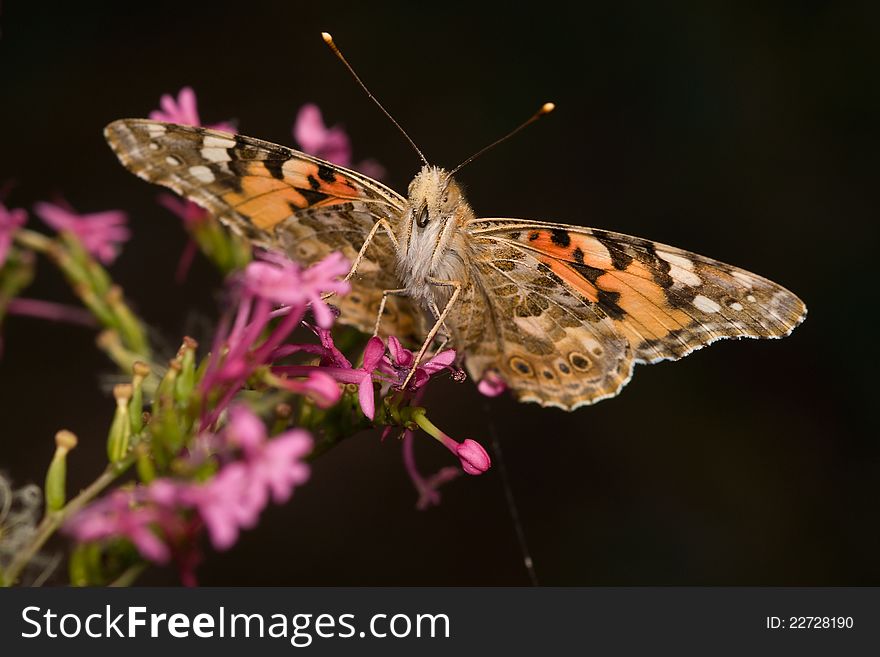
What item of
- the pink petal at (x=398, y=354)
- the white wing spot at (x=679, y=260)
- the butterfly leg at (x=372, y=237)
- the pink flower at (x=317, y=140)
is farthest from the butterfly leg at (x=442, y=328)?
the pink flower at (x=317, y=140)

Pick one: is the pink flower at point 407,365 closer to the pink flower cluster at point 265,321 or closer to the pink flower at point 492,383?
the pink flower cluster at point 265,321

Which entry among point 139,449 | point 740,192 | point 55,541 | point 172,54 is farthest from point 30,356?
point 740,192

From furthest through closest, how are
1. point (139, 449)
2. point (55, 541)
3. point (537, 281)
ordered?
point (55, 541) → point (537, 281) → point (139, 449)

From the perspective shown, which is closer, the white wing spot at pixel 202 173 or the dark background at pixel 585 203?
the white wing spot at pixel 202 173

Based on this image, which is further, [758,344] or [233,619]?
[758,344]

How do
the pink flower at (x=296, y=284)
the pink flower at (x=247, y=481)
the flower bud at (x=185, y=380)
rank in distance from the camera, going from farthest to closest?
the flower bud at (x=185, y=380)
the pink flower at (x=296, y=284)
the pink flower at (x=247, y=481)

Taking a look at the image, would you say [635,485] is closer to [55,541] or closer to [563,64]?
[563,64]

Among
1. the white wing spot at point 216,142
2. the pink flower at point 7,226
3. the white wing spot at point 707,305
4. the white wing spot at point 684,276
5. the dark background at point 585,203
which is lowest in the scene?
the white wing spot at point 707,305

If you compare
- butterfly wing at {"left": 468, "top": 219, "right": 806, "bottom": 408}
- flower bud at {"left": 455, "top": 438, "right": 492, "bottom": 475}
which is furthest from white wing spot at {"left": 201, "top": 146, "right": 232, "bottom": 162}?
flower bud at {"left": 455, "top": 438, "right": 492, "bottom": 475}
